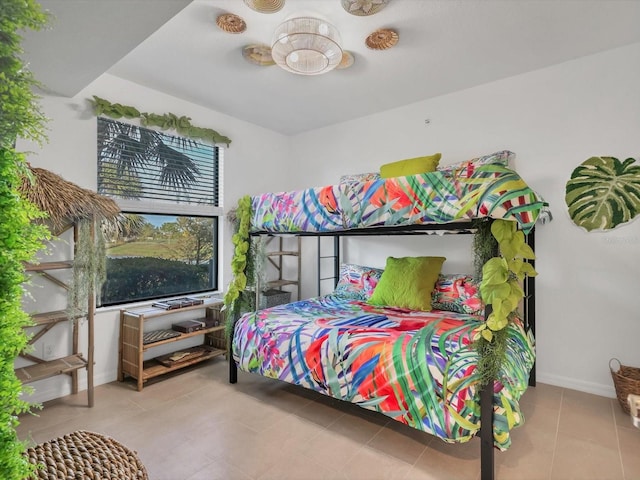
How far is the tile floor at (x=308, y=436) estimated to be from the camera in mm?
1807

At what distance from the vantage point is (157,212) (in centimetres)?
331

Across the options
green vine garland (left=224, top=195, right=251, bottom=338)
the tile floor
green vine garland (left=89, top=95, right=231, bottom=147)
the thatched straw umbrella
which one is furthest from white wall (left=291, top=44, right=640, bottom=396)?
the thatched straw umbrella

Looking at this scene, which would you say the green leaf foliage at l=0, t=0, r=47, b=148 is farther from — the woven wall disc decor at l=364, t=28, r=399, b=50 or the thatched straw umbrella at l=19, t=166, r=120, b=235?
the woven wall disc decor at l=364, t=28, r=399, b=50

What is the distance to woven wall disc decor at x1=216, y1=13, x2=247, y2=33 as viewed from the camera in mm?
2199

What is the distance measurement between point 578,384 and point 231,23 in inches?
151

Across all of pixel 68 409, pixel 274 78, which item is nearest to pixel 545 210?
pixel 274 78

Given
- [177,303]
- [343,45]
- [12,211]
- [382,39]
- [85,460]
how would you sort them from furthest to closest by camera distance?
[177,303]
[343,45]
[382,39]
[85,460]
[12,211]

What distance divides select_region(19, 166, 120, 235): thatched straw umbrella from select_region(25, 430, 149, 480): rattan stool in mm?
1482

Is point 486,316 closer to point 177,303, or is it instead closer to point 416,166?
point 416,166

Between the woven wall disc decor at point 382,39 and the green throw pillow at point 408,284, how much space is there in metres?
1.81

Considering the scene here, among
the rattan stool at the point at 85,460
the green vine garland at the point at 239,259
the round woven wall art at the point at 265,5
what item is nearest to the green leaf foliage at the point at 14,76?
the rattan stool at the point at 85,460

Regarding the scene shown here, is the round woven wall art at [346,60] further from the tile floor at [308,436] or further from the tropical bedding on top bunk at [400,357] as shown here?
the tile floor at [308,436]

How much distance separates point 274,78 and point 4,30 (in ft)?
8.35

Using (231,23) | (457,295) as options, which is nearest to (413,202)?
(457,295)
